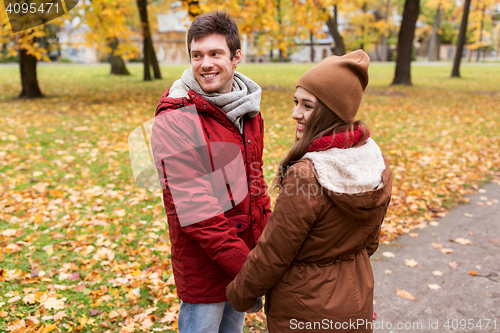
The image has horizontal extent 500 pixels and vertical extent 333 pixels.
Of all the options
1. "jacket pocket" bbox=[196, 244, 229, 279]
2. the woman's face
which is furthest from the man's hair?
"jacket pocket" bbox=[196, 244, 229, 279]

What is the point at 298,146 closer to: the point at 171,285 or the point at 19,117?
the point at 171,285

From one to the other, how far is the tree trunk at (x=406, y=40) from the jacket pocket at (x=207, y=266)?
55.2ft

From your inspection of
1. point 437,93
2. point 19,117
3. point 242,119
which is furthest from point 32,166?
point 437,93

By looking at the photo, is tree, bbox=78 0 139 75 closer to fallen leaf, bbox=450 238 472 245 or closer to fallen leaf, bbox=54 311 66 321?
fallen leaf, bbox=54 311 66 321

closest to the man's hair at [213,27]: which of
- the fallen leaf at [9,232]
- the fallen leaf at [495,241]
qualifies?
the fallen leaf at [9,232]

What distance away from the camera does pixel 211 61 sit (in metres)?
1.83

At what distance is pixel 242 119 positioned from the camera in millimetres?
2021

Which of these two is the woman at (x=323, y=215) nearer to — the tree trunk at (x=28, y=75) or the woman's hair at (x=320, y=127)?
the woman's hair at (x=320, y=127)

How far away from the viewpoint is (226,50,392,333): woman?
4.75ft

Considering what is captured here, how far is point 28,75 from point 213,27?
12.9 meters

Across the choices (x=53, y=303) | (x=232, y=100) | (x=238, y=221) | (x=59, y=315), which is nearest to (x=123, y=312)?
(x=59, y=315)

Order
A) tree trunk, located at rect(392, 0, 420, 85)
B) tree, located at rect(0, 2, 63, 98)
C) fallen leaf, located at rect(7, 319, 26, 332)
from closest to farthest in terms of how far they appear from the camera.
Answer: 1. fallen leaf, located at rect(7, 319, 26, 332)
2. tree, located at rect(0, 2, 63, 98)
3. tree trunk, located at rect(392, 0, 420, 85)

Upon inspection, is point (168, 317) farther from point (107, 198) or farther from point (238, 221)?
point (107, 198)

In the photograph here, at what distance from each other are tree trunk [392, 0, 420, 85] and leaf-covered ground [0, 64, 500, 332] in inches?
221
